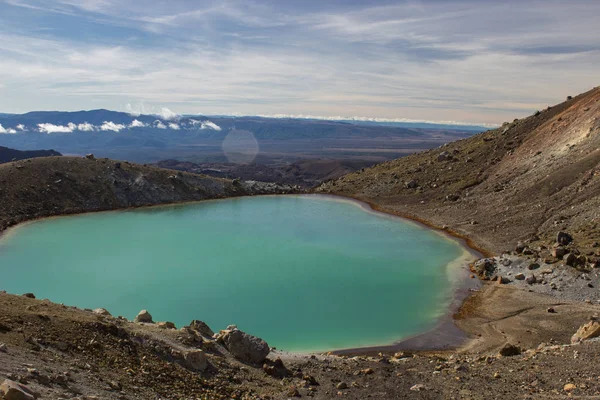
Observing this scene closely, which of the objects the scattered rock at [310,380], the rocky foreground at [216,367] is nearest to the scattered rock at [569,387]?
the rocky foreground at [216,367]

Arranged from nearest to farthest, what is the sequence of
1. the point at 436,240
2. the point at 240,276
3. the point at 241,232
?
the point at 240,276, the point at 436,240, the point at 241,232

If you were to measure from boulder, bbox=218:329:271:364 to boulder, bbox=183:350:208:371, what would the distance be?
2.12 m

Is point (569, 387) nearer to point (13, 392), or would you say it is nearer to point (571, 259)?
point (13, 392)

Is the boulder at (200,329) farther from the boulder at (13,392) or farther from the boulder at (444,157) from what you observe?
the boulder at (444,157)

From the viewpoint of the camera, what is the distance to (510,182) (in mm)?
48375

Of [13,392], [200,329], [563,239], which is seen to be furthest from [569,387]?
[563,239]

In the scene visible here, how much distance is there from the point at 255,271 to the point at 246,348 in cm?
1522

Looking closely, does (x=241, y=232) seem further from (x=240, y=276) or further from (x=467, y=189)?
(x=467, y=189)

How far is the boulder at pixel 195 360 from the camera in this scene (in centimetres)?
1468

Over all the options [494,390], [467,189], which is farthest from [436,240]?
[494,390]

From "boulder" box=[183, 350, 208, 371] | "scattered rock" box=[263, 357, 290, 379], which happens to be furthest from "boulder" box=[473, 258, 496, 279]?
"boulder" box=[183, 350, 208, 371]

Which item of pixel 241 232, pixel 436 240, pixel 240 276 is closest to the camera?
pixel 240 276

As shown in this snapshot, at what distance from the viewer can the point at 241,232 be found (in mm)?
45156

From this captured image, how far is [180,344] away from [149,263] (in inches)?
762
